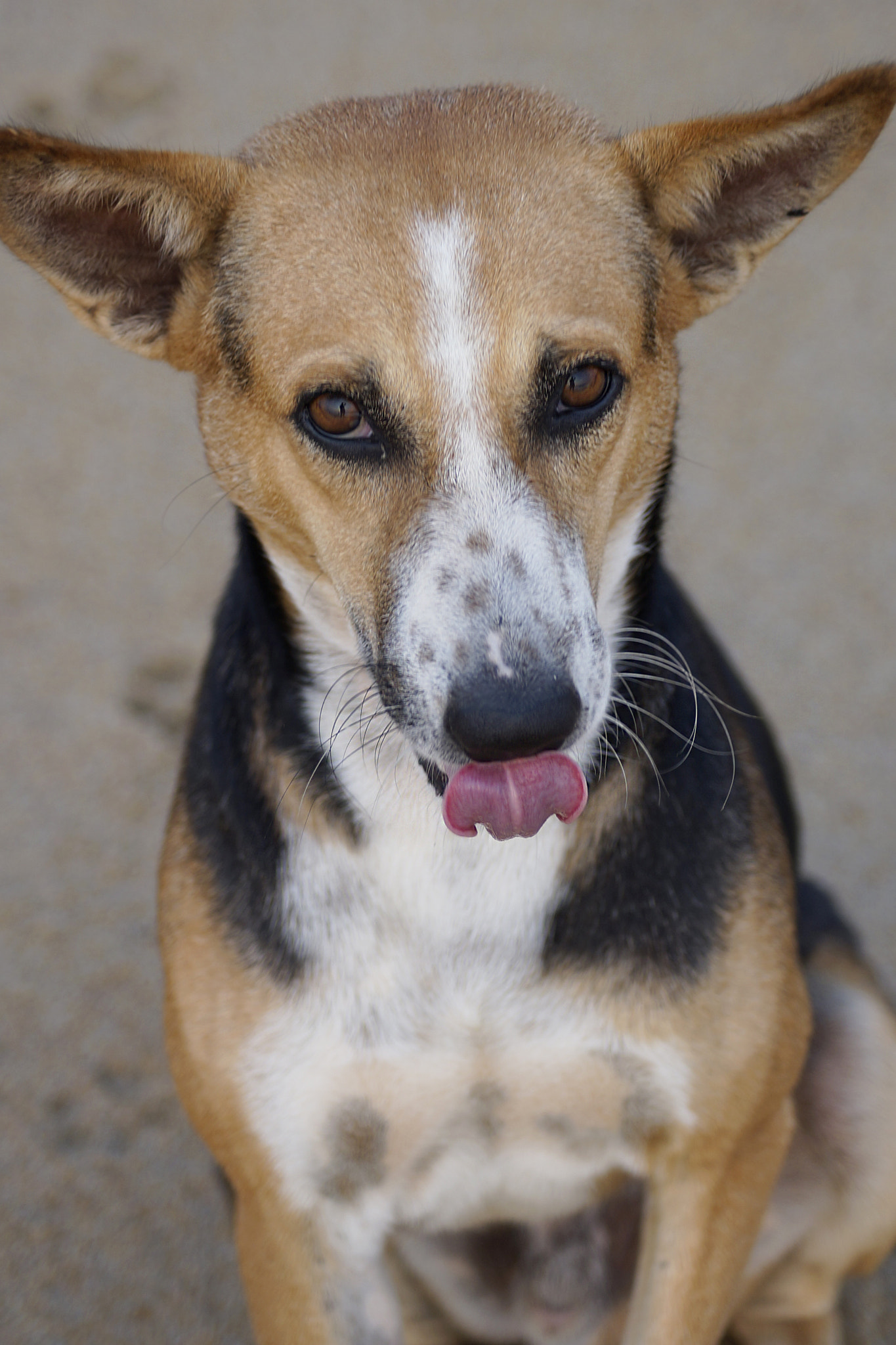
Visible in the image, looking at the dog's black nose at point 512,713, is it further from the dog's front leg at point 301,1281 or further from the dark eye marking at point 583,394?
the dog's front leg at point 301,1281

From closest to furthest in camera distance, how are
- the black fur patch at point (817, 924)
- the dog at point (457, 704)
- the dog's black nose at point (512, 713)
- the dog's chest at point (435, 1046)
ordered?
the dog's black nose at point (512, 713) → the dog at point (457, 704) → the dog's chest at point (435, 1046) → the black fur patch at point (817, 924)

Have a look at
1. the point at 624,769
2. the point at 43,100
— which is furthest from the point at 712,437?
the point at 43,100

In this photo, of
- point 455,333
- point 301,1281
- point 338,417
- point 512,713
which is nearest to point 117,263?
point 338,417

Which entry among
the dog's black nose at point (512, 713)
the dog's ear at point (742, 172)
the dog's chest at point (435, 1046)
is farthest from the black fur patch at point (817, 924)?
the dog's ear at point (742, 172)

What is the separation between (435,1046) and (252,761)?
583mm

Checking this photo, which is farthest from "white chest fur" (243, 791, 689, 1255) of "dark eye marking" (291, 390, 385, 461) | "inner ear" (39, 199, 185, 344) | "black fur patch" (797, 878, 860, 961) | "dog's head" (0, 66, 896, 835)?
"inner ear" (39, 199, 185, 344)

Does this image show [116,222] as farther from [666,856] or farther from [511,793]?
[666,856]

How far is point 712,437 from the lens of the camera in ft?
15.3

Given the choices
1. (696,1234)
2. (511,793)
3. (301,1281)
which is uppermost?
(511,793)

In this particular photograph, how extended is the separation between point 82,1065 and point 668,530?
2338 millimetres

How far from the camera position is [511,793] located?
2008 millimetres

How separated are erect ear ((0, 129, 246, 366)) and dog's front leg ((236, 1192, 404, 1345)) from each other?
145 cm

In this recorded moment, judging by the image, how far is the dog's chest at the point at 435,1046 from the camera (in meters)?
2.28

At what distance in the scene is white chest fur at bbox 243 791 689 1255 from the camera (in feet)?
7.47
